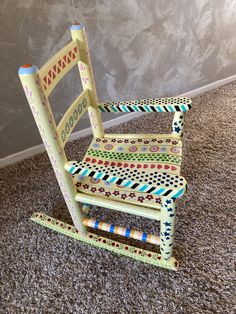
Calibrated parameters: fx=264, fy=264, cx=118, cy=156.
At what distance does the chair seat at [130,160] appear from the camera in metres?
0.83

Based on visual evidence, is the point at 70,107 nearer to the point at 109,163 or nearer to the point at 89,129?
the point at 109,163

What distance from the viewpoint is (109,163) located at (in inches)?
34.3

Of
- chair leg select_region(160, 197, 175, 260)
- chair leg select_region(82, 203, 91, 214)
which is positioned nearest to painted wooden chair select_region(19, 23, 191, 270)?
chair leg select_region(160, 197, 175, 260)

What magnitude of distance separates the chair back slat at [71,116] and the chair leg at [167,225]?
0.34 metres

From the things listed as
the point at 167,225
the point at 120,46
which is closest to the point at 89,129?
the point at 120,46

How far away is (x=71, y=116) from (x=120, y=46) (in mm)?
718

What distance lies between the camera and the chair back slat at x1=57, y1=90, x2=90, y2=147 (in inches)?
30.3

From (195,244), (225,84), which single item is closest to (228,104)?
(225,84)

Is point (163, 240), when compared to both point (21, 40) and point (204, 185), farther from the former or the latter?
point (21, 40)

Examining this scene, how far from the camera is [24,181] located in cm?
131

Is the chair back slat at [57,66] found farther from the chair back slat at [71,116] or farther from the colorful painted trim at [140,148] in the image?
the colorful painted trim at [140,148]

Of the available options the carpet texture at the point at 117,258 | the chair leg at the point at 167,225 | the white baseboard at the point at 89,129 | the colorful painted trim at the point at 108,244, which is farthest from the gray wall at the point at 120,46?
the chair leg at the point at 167,225

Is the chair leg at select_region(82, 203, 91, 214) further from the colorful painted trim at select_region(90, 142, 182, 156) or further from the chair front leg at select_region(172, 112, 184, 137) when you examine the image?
the chair front leg at select_region(172, 112, 184, 137)

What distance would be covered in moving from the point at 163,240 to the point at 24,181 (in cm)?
79
